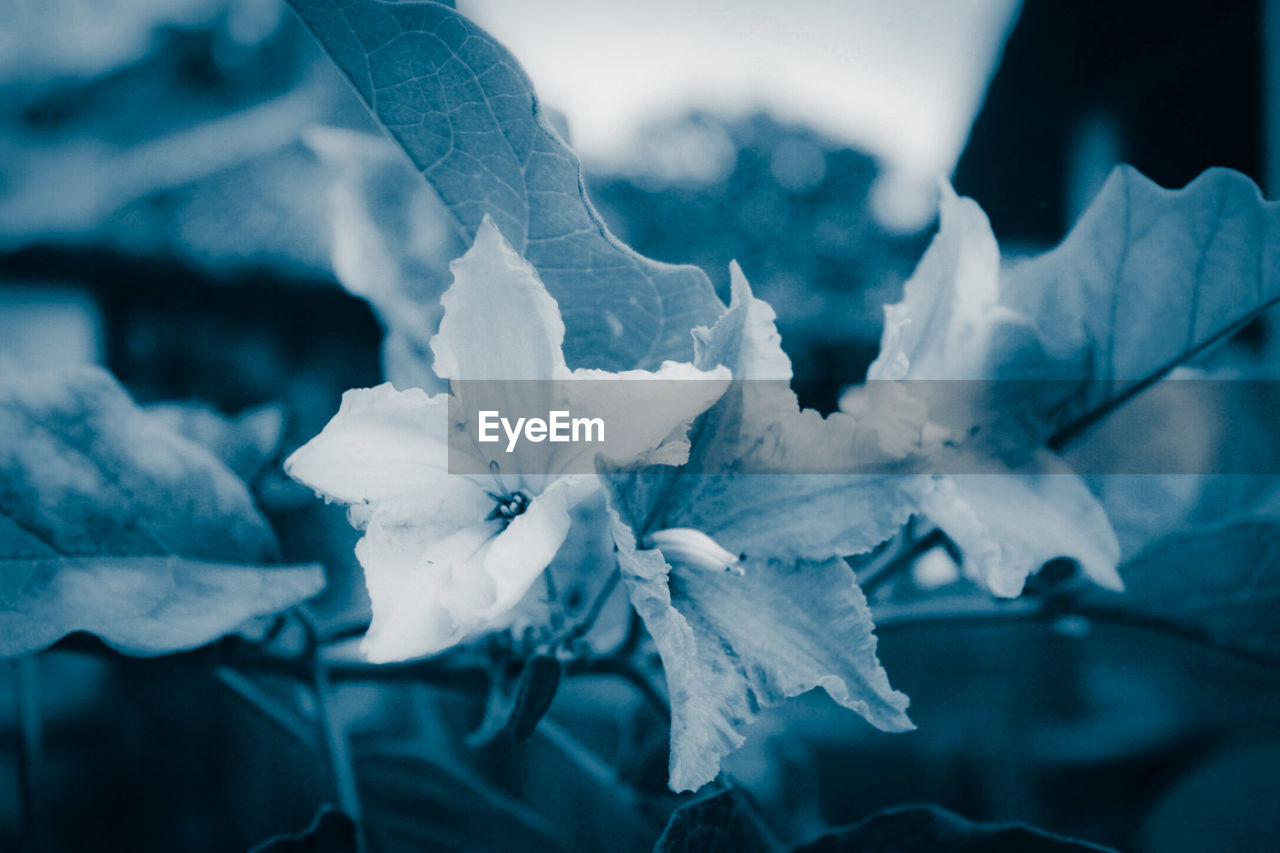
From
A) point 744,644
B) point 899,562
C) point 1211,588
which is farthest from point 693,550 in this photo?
point 1211,588

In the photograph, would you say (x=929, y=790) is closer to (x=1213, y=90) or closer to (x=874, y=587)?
(x=874, y=587)

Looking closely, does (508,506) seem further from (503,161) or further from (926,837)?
(926,837)

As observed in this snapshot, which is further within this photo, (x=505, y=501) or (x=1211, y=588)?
(x=1211, y=588)

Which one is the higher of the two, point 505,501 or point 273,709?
point 505,501

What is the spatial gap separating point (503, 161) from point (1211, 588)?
1.18 ft

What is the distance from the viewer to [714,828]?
0.86 ft

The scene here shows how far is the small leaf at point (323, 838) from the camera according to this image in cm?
28

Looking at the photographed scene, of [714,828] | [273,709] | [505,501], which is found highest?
[505,501]

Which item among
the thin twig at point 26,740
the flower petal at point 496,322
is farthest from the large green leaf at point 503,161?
the thin twig at point 26,740

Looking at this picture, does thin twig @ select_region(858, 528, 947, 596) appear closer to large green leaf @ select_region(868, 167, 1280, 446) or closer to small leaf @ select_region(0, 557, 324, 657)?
large green leaf @ select_region(868, 167, 1280, 446)

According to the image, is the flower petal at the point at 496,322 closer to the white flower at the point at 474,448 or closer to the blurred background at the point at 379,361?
the white flower at the point at 474,448

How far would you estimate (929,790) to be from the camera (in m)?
0.47

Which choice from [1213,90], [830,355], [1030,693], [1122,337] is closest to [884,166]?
[830,355]

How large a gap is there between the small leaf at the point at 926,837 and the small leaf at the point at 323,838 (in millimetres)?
173
